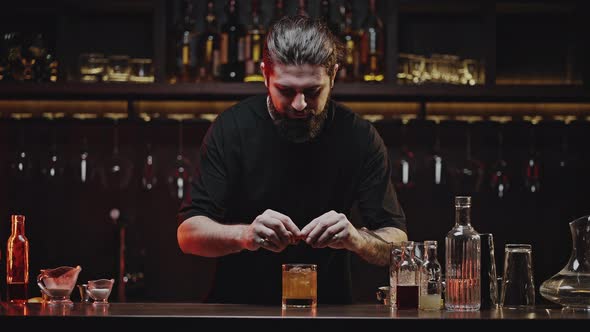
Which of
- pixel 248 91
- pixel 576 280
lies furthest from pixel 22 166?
pixel 576 280

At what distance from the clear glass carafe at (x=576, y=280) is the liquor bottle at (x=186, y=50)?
2095 mm

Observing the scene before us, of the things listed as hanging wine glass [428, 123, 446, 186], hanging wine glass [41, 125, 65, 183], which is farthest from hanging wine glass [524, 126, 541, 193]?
hanging wine glass [41, 125, 65, 183]

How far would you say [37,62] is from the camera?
364 cm

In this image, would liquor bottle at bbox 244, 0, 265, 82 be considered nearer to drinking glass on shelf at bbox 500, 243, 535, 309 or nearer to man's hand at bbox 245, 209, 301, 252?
man's hand at bbox 245, 209, 301, 252

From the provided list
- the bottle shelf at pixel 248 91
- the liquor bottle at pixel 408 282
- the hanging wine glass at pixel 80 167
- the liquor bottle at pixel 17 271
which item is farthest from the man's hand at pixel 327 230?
the hanging wine glass at pixel 80 167


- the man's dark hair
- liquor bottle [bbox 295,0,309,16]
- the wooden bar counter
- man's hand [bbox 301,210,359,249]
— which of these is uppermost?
liquor bottle [bbox 295,0,309,16]

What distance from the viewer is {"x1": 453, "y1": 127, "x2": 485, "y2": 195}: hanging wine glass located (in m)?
3.67

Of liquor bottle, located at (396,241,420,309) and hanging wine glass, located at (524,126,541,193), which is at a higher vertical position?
hanging wine glass, located at (524,126,541,193)

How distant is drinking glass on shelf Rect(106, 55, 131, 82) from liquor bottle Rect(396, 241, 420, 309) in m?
2.14

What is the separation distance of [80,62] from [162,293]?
1.12 m

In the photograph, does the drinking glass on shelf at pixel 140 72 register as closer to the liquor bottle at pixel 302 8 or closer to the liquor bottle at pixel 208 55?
the liquor bottle at pixel 208 55

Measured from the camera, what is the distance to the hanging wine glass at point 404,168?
358 centimetres

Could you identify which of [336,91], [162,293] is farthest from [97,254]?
[336,91]
